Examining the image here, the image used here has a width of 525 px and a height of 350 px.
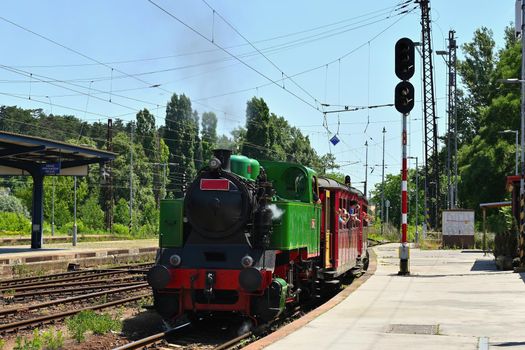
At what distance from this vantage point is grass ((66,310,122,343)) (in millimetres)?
10297

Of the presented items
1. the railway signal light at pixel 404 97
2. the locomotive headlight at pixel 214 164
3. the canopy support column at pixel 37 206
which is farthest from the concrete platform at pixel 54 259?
the locomotive headlight at pixel 214 164

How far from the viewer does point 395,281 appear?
18000 millimetres

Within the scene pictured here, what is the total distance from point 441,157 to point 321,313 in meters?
58.2

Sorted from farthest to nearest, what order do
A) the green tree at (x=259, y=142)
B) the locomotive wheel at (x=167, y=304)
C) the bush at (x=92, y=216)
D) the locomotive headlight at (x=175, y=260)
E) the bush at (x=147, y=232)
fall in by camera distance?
the bush at (x=92, y=216) < the bush at (x=147, y=232) < the green tree at (x=259, y=142) < the locomotive wheel at (x=167, y=304) < the locomotive headlight at (x=175, y=260)

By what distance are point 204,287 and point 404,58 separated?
975cm

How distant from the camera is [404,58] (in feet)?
58.2

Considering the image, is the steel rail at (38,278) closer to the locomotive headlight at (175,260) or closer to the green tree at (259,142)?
the locomotive headlight at (175,260)

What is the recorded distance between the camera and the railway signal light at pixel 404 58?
1770 cm

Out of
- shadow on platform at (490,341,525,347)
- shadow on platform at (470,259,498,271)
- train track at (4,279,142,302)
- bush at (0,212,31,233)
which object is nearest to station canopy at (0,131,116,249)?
train track at (4,279,142,302)

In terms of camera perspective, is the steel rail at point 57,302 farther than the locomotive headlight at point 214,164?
Yes

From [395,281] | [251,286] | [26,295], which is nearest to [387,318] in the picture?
[251,286]

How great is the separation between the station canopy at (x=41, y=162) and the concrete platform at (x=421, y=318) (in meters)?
14.3

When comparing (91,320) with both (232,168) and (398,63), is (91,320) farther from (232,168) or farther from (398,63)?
(398,63)

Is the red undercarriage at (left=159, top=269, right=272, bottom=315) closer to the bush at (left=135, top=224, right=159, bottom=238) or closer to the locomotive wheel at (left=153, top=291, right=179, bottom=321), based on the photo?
the locomotive wheel at (left=153, top=291, right=179, bottom=321)
